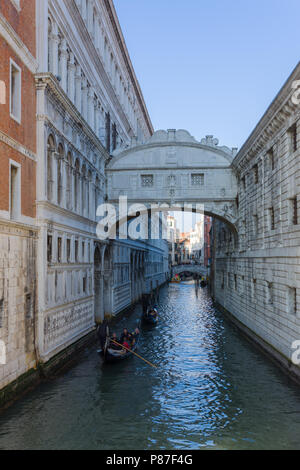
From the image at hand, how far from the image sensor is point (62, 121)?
1407cm

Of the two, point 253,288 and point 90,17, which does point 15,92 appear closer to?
point 90,17

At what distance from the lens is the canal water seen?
8375 millimetres

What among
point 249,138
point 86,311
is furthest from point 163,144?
point 86,311

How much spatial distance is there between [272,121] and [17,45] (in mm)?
7646

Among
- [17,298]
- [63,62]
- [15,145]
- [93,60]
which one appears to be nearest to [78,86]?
[63,62]

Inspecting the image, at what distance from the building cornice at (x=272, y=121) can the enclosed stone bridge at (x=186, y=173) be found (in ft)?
7.45

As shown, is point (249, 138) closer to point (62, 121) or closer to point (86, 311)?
point (62, 121)

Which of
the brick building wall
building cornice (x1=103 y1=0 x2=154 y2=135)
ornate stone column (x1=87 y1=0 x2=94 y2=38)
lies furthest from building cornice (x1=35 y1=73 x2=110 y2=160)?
building cornice (x1=103 y1=0 x2=154 y2=135)

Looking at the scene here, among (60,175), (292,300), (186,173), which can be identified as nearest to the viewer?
(292,300)

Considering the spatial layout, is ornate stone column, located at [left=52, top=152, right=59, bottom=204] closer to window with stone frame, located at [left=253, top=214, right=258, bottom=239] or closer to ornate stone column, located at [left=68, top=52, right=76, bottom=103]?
ornate stone column, located at [left=68, top=52, right=76, bottom=103]

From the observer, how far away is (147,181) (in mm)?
21188

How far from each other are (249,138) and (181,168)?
459 centimetres

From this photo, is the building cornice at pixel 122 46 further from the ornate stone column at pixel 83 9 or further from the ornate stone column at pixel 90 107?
the ornate stone column at pixel 90 107

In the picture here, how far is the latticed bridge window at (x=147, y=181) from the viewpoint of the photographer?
21072 millimetres
